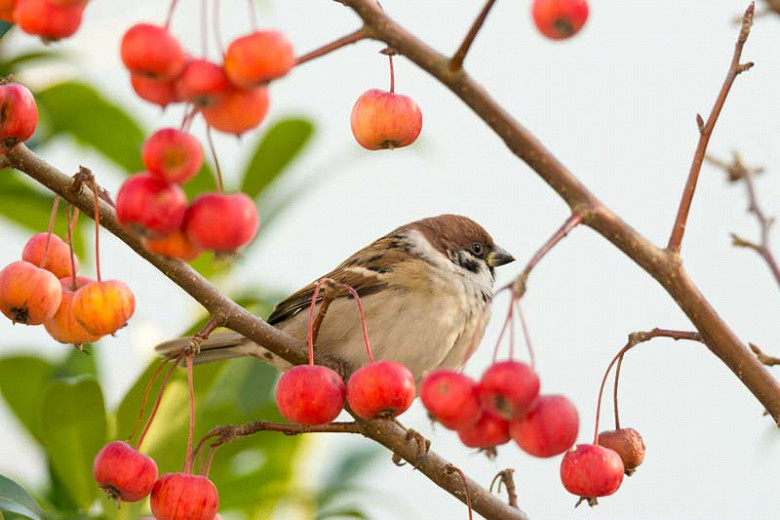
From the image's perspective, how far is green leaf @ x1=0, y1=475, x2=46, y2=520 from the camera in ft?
6.55

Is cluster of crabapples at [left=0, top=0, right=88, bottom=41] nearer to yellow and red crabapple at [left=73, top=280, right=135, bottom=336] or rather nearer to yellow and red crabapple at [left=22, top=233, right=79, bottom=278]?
yellow and red crabapple at [left=73, top=280, right=135, bottom=336]

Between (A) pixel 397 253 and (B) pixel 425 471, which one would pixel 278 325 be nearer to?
(A) pixel 397 253

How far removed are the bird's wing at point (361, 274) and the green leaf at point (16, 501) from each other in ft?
4.44

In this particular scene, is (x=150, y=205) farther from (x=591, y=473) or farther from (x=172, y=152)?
(x=591, y=473)

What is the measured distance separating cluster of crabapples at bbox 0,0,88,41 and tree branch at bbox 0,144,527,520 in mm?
352

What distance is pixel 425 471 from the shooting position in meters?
2.23

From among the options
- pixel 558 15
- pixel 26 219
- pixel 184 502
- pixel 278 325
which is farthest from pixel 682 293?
pixel 26 219

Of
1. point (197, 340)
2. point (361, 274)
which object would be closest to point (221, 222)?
point (197, 340)

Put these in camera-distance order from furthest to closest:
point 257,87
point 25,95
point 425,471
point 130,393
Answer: point 130,393, point 425,471, point 25,95, point 257,87

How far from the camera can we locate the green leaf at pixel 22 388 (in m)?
3.28

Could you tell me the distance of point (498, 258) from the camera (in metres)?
3.92

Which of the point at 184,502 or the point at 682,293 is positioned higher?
the point at 682,293

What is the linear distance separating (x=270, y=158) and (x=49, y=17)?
2.75 meters

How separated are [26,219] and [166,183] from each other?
2535mm
